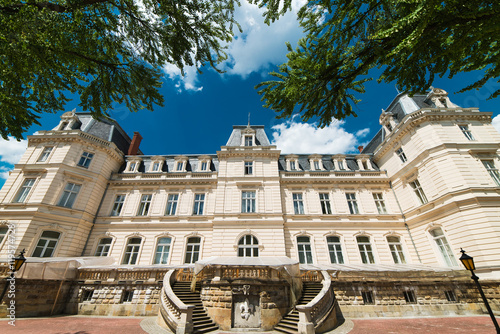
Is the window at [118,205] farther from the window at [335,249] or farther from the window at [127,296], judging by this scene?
the window at [335,249]

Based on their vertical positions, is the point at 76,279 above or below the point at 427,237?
below

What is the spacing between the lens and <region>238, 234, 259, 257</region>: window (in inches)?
628

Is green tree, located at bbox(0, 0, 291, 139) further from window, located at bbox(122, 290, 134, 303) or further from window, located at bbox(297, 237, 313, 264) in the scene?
window, located at bbox(297, 237, 313, 264)

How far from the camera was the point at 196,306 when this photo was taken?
1009cm

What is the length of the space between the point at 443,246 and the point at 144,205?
79.0ft

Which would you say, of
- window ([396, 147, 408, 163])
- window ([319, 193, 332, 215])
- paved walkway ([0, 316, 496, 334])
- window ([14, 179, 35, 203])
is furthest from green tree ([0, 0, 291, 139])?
window ([396, 147, 408, 163])

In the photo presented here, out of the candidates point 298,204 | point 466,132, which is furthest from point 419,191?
point 298,204

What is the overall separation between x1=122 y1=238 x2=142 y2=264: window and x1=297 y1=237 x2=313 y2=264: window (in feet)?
43.9

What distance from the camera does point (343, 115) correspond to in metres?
7.44

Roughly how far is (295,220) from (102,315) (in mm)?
14223

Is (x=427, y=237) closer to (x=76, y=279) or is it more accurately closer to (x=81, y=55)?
(x=81, y=55)

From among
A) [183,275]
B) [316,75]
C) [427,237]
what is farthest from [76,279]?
[427,237]

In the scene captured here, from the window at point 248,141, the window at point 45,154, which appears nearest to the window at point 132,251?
the window at point 45,154

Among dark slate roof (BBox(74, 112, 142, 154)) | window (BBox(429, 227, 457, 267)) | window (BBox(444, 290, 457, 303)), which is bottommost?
window (BBox(444, 290, 457, 303))
